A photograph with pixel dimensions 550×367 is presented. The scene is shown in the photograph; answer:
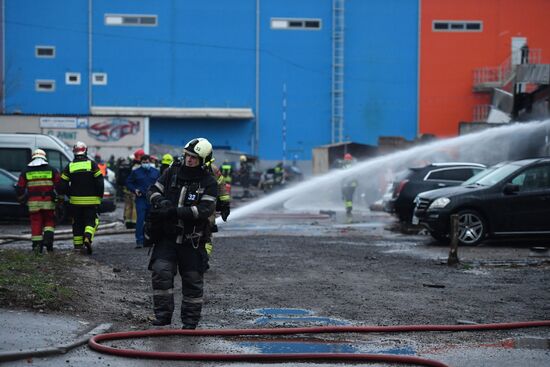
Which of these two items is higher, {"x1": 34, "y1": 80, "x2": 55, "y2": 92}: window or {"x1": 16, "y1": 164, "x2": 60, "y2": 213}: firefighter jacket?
{"x1": 34, "y1": 80, "x2": 55, "y2": 92}: window

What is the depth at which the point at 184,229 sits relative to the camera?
7.58 meters

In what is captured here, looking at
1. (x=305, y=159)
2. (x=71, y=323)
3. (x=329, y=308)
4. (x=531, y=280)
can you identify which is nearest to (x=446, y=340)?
(x=329, y=308)

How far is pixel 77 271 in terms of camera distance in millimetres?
10766

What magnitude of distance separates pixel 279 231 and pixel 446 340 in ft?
39.9

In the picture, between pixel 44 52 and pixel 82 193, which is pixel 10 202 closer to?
pixel 82 193

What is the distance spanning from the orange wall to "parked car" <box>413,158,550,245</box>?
36.6 meters

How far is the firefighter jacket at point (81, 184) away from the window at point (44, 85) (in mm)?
39874

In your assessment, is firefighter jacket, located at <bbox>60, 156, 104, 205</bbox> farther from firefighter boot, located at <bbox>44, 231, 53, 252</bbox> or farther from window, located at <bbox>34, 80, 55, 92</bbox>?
window, located at <bbox>34, 80, 55, 92</bbox>

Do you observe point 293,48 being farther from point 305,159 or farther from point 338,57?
point 305,159

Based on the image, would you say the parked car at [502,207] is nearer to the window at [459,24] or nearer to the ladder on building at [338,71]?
the ladder on building at [338,71]

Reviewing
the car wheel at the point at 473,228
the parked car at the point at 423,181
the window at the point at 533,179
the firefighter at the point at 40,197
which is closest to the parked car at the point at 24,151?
the parked car at the point at 423,181

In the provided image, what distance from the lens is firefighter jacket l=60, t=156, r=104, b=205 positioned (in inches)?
516

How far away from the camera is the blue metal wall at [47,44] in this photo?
168ft

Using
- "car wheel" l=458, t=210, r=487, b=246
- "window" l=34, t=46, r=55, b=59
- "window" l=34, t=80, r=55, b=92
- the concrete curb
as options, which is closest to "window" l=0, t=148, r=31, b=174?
"car wheel" l=458, t=210, r=487, b=246
